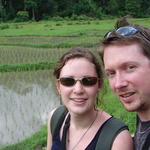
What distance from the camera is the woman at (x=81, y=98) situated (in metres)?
1.36

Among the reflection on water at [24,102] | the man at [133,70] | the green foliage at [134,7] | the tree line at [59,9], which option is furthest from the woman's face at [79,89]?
the green foliage at [134,7]

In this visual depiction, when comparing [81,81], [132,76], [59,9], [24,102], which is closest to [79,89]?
[81,81]

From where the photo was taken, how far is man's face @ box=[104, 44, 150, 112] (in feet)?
3.58

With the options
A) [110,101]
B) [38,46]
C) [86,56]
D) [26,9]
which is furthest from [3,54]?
[26,9]

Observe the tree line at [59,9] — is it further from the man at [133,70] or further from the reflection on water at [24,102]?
the man at [133,70]

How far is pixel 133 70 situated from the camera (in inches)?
43.2

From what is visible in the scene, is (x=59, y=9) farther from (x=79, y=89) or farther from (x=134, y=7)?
(x=79, y=89)

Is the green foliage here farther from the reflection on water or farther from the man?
the man

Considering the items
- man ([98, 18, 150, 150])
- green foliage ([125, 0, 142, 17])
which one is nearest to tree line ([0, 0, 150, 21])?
green foliage ([125, 0, 142, 17])

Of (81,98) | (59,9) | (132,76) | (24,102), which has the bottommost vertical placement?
(24,102)

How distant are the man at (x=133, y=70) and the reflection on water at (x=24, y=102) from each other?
2.68 meters

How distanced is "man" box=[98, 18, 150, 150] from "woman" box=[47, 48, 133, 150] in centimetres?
22

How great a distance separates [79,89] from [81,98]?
6cm

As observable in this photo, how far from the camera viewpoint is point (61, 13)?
29.3 meters
